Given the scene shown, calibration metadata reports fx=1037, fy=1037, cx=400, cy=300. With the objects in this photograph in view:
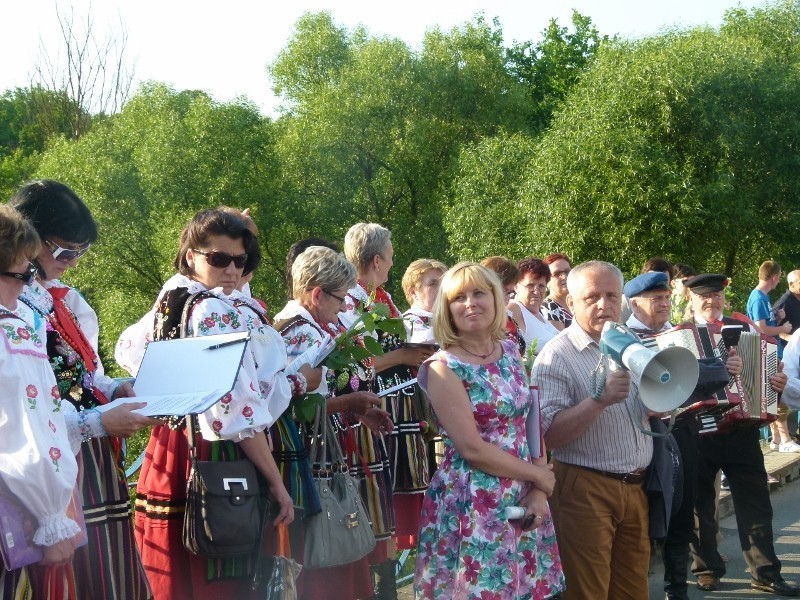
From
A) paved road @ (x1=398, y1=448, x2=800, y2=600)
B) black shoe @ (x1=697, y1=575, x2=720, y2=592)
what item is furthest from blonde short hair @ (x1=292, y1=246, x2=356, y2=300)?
black shoe @ (x1=697, y1=575, x2=720, y2=592)

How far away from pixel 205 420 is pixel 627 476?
78.8 inches

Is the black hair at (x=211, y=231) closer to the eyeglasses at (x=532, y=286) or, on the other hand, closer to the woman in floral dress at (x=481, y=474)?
the woman in floral dress at (x=481, y=474)

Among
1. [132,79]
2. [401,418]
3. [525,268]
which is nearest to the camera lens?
[401,418]

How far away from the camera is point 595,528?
4.62 metres

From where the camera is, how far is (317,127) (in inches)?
→ 1615

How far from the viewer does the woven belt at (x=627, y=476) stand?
465cm

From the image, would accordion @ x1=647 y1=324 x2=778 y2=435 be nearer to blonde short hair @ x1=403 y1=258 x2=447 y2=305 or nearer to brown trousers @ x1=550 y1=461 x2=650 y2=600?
brown trousers @ x1=550 y1=461 x2=650 y2=600

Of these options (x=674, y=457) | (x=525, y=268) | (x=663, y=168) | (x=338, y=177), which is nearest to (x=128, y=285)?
(x=338, y=177)

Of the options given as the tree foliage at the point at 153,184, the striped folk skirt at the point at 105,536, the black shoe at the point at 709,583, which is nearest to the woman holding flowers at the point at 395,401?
the black shoe at the point at 709,583

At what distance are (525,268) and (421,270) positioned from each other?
3.39 ft

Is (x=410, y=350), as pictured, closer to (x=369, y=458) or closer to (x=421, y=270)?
(x=369, y=458)

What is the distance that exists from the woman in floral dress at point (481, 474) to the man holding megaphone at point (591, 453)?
37 centimetres

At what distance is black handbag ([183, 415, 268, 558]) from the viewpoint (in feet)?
12.3

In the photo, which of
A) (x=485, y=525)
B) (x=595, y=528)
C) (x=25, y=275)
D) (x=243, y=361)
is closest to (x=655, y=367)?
(x=595, y=528)
